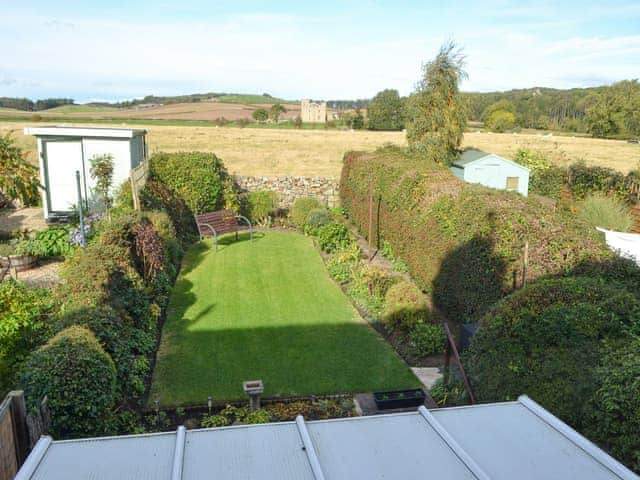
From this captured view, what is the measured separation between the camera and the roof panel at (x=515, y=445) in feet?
9.84

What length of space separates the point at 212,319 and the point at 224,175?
8479 mm

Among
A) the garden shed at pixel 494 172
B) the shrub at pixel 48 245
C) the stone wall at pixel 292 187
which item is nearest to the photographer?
the shrub at pixel 48 245

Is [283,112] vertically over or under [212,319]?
over

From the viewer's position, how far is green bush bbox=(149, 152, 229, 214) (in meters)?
15.0

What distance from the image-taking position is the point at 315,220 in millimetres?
15453

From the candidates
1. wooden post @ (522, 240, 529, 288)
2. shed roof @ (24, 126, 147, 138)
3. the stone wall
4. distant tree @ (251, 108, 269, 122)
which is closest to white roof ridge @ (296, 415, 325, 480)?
wooden post @ (522, 240, 529, 288)

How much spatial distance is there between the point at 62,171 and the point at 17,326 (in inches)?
376

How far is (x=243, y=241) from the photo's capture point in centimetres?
1484

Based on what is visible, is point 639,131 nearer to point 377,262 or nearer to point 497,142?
point 497,142

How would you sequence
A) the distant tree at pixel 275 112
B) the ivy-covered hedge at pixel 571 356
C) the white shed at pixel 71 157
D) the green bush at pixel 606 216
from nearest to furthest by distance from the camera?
the ivy-covered hedge at pixel 571 356 < the green bush at pixel 606 216 < the white shed at pixel 71 157 < the distant tree at pixel 275 112

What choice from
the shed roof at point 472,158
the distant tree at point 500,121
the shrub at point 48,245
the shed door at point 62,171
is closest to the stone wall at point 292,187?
the shed roof at point 472,158

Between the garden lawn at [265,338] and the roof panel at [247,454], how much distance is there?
3.25 m

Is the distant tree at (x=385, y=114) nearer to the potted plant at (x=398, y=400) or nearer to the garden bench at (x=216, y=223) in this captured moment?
the garden bench at (x=216, y=223)

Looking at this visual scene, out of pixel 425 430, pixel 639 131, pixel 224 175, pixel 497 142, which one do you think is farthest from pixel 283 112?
pixel 425 430
